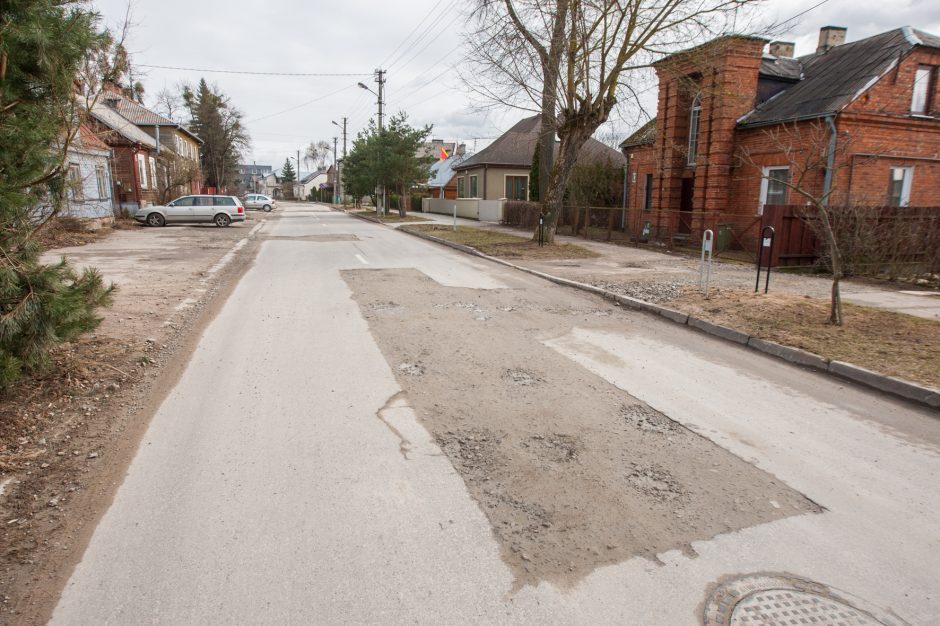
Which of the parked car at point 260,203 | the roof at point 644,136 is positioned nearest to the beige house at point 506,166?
the roof at point 644,136

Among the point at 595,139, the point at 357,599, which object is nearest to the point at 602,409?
the point at 357,599

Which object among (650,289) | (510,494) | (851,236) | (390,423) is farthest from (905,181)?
(510,494)

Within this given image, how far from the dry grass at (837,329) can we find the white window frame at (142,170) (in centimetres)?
3351

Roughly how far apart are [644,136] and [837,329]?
1921 cm

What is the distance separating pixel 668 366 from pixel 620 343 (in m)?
0.98

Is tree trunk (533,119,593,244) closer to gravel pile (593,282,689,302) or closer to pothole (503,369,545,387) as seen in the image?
gravel pile (593,282,689,302)

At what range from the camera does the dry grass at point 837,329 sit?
618 cm

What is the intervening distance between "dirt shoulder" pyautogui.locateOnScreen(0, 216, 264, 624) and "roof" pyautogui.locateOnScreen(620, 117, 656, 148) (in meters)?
20.1

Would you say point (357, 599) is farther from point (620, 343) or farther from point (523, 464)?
point (620, 343)

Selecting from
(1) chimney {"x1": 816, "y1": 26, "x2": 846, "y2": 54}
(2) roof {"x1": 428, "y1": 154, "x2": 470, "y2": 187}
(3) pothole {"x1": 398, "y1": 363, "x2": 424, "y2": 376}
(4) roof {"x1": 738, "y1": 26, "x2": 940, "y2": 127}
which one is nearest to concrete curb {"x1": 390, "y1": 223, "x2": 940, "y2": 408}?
(3) pothole {"x1": 398, "y1": 363, "x2": 424, "y2": 376}

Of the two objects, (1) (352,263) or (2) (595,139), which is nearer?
(1) (352,263)

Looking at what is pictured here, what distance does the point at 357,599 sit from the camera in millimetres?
2635

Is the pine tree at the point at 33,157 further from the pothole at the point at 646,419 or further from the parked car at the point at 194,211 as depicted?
the parked car at the point at 194,211

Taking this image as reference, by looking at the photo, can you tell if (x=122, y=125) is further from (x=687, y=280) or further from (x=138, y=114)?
(x=687, y=280)
